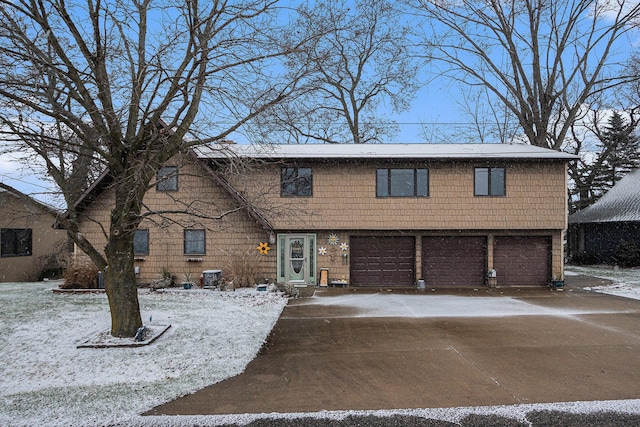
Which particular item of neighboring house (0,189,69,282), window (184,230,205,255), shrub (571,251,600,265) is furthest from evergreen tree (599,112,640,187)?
neighboring house (0,189,69,282)

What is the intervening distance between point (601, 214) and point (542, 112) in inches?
244

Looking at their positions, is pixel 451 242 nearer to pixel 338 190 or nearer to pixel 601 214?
pixel 338 190

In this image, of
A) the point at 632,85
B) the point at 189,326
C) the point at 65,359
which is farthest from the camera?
the point at 632,85

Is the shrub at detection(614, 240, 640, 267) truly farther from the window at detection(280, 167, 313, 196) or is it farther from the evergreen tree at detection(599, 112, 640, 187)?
the window at detection(280, 167, 313, 196)

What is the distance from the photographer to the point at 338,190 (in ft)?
48.3

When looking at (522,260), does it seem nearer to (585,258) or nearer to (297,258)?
(297,258)

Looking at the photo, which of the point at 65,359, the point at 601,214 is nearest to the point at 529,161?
the point at 601,214

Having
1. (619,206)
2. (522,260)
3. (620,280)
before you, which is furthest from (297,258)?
(619,206)

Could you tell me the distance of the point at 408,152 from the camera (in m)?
15.3

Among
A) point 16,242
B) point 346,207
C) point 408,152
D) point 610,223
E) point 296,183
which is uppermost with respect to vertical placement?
point 408,152

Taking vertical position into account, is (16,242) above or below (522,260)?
above

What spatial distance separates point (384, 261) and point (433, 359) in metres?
8.86

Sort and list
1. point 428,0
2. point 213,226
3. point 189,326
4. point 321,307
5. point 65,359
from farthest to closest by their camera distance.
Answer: point 428,0
point 213,226
point 321,307
point 189,326
point 65,359

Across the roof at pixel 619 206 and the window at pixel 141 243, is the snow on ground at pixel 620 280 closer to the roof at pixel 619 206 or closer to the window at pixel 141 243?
the roof at pixel 619 206
